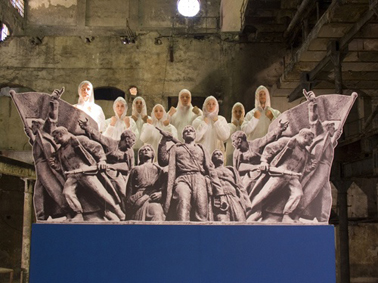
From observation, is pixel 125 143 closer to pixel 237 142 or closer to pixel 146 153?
pixel 146 153

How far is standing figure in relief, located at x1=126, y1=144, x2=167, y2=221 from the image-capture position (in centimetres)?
629

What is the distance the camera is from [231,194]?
6.38 meters

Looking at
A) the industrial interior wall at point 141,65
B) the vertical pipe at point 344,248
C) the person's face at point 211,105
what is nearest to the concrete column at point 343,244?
the vertical pipe at point 344,248

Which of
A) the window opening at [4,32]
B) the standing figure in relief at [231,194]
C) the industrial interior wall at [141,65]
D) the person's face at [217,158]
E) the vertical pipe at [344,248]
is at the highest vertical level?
the window opening at [4,32]

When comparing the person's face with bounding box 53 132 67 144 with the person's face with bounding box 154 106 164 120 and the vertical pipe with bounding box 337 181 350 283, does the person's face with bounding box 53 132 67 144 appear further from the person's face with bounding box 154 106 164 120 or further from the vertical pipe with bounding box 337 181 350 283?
the vertical pipe with bounding box 337 181 350 283

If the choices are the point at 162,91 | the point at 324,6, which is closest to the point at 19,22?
the point at 162,91

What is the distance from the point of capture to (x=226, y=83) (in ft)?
63.4

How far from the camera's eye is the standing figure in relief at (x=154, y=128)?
8.29 m

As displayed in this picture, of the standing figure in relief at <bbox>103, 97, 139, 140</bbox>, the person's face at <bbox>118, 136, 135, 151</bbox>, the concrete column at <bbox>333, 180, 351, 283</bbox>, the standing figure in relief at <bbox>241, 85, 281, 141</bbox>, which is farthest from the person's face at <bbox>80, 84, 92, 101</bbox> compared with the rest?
the concrete column at <bbox>333, 180, 351, 283</bbox>

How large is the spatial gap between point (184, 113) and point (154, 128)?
1.16 metres

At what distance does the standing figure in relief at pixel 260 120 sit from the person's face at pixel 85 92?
9.39ft

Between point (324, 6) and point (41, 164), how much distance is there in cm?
1214

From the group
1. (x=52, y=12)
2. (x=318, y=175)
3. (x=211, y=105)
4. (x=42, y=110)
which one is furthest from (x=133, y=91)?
(x=318, y=175)

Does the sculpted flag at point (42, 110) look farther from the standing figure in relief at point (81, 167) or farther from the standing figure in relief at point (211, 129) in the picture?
the standing figure in relief at point (211, 129)
